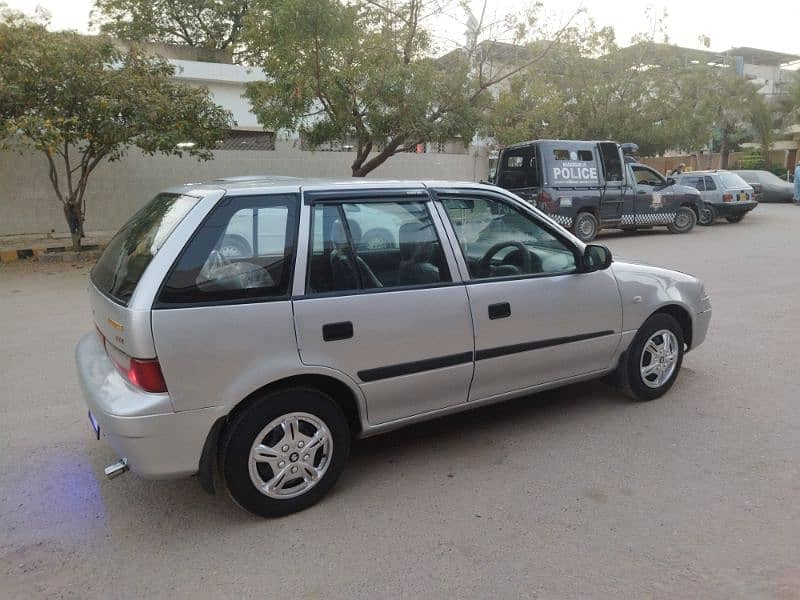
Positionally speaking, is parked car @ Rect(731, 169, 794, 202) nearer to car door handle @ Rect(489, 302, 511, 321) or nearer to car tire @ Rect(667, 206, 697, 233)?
car tire @ Rect(667, 206, 697, 233)

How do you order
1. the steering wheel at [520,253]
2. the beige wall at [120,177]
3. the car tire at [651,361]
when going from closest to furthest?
the steering wheel at [520,253] < the car tire at [651,361] < the beige wall at [120,177]

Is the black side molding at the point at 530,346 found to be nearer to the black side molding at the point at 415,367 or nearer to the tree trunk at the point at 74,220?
the black side molding at the point at 415,367

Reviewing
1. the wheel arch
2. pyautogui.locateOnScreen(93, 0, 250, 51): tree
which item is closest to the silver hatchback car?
the wheel arch

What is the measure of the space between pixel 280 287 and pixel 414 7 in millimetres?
11437

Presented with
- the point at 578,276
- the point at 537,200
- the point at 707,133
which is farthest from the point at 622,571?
the point at 707,133

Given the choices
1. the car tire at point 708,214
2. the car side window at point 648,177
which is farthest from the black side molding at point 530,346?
the car tire at point 708,214

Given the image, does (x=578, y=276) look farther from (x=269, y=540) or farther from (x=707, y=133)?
(x=707, y=133)

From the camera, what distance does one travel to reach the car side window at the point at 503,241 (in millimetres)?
3617

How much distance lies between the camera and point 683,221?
15625 mm

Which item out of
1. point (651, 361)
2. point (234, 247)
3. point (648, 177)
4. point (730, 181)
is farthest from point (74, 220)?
point (730, 181)

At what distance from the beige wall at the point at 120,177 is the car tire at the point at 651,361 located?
979 centimetres

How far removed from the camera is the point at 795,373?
4965mm

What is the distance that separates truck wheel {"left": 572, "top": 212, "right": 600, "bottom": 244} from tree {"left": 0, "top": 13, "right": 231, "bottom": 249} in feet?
26.3

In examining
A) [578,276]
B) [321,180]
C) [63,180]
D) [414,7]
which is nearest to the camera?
[321,180]
